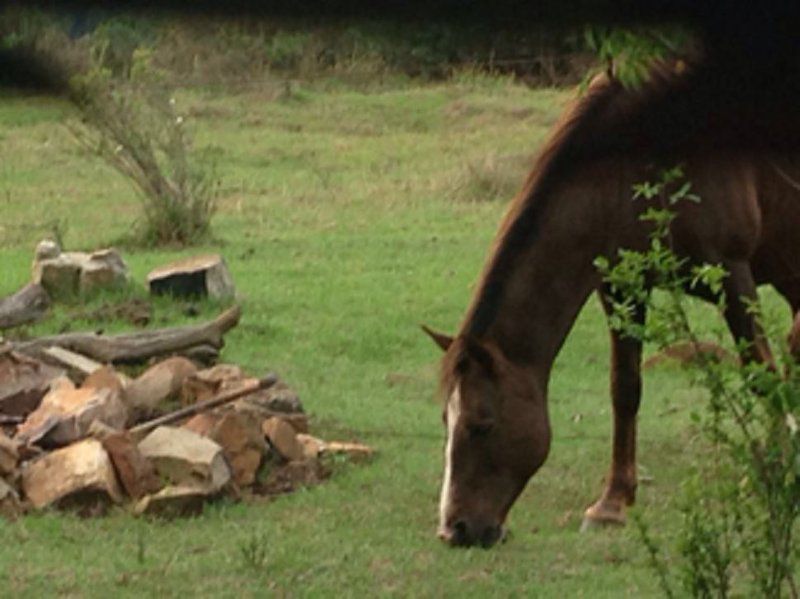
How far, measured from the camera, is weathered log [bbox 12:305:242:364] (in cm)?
814

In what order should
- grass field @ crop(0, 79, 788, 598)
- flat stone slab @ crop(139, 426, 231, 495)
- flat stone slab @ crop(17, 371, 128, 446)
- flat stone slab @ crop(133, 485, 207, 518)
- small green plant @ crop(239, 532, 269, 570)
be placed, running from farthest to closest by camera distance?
flat stone slab @ crop(17, 371, 128, 446) → flat stone slab @ crop(139, 426, 231, 495) → flat stone slab @ crop(133, 485, 207, 518) → grass field @ crop(0, 79, 788, 598) → small green plant @ crop(239, 532, 269, 570)

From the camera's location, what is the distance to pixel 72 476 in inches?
252

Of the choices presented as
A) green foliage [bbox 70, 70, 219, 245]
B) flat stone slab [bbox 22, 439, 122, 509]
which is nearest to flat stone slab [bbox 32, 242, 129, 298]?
green foliage [bbox 70, 70, 219, 245]

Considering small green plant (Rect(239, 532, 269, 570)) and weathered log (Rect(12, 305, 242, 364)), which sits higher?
small green plant (Rect(239, 532, 269, 570))

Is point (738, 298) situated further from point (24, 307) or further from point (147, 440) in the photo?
point (24, 307)

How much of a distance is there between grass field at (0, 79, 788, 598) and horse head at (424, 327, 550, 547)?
4.4 inches

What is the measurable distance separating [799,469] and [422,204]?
34.5ft

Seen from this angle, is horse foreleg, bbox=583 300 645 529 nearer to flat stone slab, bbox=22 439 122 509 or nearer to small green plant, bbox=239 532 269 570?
small green plant, bbox=239 532 269 570

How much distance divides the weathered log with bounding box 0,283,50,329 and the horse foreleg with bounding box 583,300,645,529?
3481 millimetres

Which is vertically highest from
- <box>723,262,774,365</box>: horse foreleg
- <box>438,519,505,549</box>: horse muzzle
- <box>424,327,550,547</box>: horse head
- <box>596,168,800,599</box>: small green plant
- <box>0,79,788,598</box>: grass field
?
<box>596,168,800,599</box>: small green plant

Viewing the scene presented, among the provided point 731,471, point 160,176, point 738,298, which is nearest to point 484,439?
point 738,298

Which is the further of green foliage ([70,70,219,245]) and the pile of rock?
green foliage ([70,70,219,245])

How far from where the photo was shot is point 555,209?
6418mm

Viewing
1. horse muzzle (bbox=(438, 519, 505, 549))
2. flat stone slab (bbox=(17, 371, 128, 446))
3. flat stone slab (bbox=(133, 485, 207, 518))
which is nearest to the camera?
horse muzzle (bbox=(438, 519, 505, 549))
